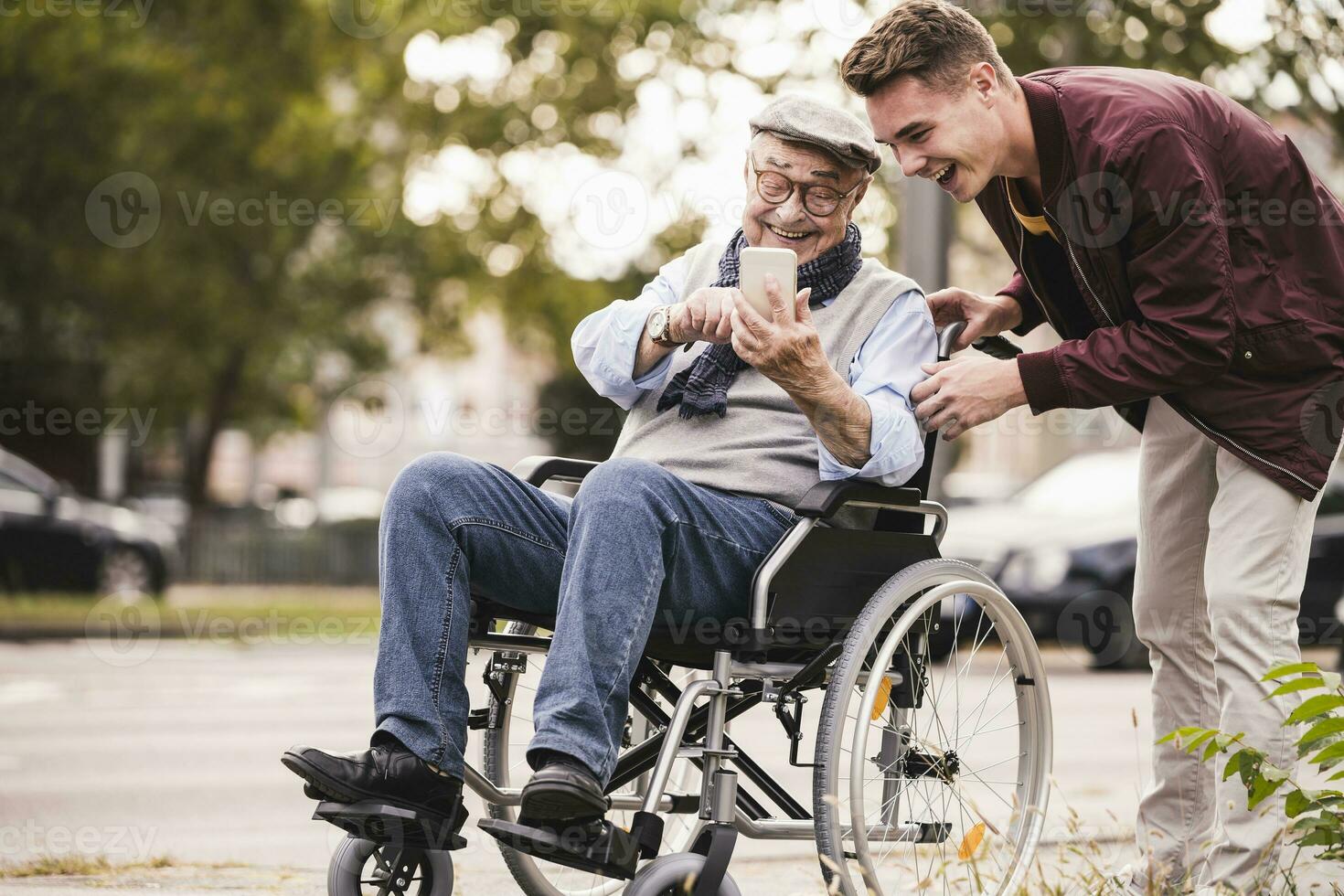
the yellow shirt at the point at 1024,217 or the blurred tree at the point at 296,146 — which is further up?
the blurred tree at the point at 296,146

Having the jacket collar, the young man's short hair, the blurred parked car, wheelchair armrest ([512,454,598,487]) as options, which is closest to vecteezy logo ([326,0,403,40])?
the blurred parked car

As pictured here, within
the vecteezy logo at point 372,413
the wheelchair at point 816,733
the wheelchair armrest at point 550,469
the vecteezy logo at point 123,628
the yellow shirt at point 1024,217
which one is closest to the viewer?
the wheelchair at point 816,733

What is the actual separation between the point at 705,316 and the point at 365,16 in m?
13.5

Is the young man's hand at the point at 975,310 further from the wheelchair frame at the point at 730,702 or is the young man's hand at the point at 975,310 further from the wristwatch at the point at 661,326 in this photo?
the wristwatch at the point at 661,326

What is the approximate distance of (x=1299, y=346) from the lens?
3332 mm

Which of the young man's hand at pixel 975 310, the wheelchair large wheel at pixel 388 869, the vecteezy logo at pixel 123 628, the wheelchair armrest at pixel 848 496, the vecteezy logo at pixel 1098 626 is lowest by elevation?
the vecteezy logo at pixel 123 628

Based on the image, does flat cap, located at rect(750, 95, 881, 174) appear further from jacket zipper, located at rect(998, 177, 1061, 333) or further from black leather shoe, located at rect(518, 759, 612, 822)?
black leather shoe, located at rect(518, 759, 612, 822)

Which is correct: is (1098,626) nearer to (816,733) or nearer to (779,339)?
(816,733)

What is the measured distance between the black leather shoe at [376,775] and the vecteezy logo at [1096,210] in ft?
5.57

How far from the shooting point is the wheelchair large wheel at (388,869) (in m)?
3.24

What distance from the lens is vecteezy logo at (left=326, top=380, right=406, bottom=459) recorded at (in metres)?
20.6

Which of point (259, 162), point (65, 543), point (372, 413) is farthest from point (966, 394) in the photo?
point (372, 413)

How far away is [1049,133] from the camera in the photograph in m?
3.44

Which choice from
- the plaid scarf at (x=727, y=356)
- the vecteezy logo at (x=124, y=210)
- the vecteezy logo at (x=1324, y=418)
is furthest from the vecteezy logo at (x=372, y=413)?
the vecteezy logo at (x=1324, y=418)
